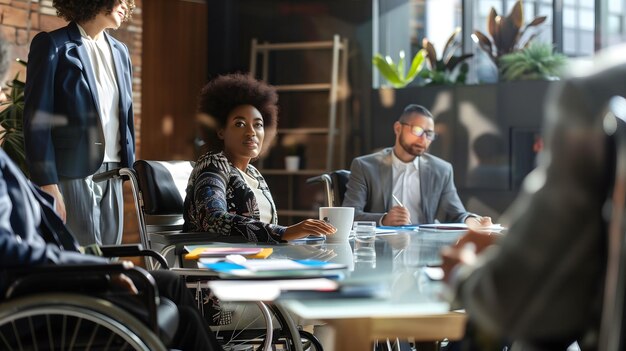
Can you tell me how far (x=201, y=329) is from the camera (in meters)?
2.01

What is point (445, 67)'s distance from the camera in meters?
6.46

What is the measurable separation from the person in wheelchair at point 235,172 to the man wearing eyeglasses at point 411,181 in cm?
69

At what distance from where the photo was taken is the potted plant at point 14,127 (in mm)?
4328

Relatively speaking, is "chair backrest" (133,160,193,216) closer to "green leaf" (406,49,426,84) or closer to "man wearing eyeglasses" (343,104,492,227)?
"man wearing eyeglasses" (343,104,492,227)

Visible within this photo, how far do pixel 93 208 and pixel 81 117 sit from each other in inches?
13.2

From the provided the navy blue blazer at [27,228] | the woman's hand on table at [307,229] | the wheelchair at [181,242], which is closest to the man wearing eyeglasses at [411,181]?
the wheelchair at [181,242]

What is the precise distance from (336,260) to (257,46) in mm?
5504

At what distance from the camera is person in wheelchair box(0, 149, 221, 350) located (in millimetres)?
1608

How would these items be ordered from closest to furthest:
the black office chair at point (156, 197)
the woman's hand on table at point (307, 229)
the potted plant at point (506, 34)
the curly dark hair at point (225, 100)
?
1. the woman's hand on table at point (307, 229)
2. the black office chair at point (156, 197)
3. the curly dark hair at point (225, 100)
4. the potted plant at point (506, 34)

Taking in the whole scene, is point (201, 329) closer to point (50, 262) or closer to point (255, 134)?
point (50, 262)

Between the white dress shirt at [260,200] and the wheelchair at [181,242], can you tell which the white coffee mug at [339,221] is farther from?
the white dress shirt at [260,200]

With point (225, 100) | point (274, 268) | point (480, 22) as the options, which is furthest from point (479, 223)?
point (480, 22)

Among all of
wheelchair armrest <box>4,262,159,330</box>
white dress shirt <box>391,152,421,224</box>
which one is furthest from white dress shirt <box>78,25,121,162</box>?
wheelchair armrest <box>4,262,159,330</box>

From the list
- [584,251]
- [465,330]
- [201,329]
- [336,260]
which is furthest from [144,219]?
[584,251]
